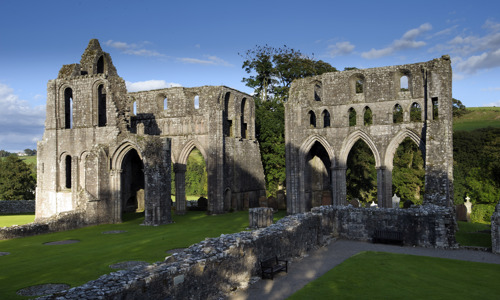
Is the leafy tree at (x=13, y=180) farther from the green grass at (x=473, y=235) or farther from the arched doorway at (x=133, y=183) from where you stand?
the green grass at (x=473, y=235)

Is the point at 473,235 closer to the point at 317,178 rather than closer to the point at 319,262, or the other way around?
the point at 319,262

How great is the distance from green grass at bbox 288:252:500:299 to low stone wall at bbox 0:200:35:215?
107 feet

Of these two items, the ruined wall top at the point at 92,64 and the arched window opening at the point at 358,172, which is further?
the arched window opening at the point at 358,172

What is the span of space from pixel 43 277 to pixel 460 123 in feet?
209

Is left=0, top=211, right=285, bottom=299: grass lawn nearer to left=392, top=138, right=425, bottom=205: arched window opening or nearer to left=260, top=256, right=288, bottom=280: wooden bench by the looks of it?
left=260, top=256, right=288, bottom=280: wooden bench

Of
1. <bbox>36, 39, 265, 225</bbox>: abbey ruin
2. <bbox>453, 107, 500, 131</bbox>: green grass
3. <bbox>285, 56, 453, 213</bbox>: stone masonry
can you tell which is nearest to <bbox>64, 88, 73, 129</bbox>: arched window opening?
<bbox>36, 39, 265, 225</bbox>: abbey ruin

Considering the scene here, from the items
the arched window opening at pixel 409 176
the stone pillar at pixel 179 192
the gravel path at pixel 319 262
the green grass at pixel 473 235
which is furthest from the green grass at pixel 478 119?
the gravel path at pixel 319 262

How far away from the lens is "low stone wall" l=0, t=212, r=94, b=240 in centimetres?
2053

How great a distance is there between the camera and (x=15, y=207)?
123ft

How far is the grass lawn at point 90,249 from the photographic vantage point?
41.5ft

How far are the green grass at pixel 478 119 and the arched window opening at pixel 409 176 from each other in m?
22.4

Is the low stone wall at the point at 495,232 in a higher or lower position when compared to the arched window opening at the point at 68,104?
lower

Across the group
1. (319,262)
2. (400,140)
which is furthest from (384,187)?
(319,262)

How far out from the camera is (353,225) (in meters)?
19.0
